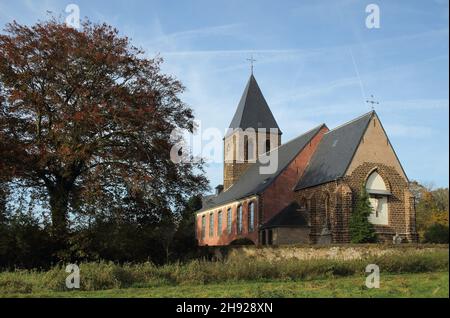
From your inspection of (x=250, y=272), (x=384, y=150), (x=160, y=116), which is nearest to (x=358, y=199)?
(x=384, y=150)

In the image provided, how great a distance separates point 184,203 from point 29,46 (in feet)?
35.2

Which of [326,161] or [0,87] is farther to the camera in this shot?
[326,161]

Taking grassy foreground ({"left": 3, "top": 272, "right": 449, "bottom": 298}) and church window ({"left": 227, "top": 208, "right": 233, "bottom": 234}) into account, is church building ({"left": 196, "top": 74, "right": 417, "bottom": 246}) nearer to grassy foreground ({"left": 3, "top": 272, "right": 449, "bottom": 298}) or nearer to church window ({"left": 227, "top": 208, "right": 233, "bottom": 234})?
church window ({"left": 227, "top": 208, "right": 233, "bottom": 234})

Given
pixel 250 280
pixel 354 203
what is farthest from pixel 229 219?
pixel 250 280

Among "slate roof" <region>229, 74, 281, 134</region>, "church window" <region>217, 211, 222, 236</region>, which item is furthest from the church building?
"slate roof" <region>229, 74, 281, 134</region>

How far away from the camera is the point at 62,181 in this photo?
25.0 meters

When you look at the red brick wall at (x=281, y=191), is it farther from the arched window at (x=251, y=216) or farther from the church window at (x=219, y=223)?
the church window at (x=219, y=223)

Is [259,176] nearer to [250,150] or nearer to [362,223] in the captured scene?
[250,150]

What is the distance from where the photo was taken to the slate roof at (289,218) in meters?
35.8

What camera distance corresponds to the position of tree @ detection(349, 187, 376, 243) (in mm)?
31094

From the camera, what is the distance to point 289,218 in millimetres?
36312

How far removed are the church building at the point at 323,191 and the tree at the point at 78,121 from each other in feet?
42.2

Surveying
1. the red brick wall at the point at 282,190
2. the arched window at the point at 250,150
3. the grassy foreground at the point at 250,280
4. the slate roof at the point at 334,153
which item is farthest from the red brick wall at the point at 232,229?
the grassy foreground at the point at 250,280
